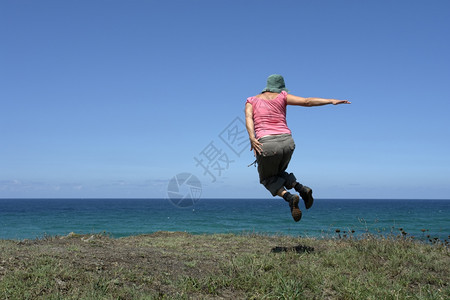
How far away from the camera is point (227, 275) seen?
4871 millimetres

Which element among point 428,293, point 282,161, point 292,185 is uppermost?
point 282,161

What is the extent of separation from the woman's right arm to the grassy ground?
1718 millimetres

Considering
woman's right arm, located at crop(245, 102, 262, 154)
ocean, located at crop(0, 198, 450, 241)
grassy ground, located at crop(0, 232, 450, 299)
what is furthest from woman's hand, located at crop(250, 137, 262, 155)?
ocean, located at crop(0, 198, 450, 241)

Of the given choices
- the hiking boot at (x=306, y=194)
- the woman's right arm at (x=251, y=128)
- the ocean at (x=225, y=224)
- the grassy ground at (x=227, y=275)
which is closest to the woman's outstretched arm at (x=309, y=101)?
the woman's right arm at (x=251, y=128)

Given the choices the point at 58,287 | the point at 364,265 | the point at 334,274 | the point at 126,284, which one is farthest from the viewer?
the point at 364,265

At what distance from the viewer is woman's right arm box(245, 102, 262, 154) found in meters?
5.84

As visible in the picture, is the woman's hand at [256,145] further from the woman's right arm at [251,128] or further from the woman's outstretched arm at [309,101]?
the woman's outstretched arm at [309,101]

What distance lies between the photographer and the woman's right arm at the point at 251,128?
5836 mm

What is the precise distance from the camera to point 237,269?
5.03m

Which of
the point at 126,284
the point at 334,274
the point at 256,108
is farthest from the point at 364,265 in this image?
the point at 126,284

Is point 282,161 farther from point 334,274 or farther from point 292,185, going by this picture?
point 334,274

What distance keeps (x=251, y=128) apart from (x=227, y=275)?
2.34 metres

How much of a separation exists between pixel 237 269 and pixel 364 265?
1.97m

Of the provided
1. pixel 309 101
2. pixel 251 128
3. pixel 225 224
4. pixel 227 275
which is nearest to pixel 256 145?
pixel 251 128
